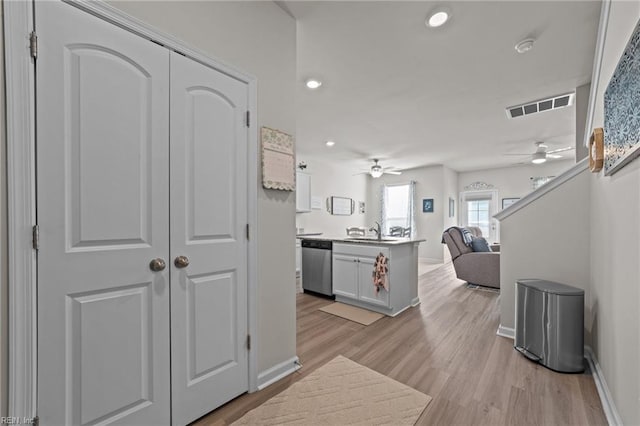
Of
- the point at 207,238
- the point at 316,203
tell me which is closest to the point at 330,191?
the point at 316,203

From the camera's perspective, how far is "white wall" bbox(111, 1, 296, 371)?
5.26 ft

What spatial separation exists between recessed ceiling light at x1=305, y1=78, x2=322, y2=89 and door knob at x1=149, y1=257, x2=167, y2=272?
244 centimetres

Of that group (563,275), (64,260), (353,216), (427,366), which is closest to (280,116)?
(64,260)

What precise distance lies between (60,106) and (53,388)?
1169 millimetres

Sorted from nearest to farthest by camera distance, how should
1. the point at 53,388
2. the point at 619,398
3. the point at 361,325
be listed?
the point at 53,388 < the point at 619,398 < the point at 361,325

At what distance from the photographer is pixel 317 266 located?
13.1ft

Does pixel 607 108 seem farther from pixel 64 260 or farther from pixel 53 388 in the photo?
pixel 53 388

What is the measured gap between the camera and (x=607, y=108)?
5.30 ft

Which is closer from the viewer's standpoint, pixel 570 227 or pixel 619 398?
pixel 619 398

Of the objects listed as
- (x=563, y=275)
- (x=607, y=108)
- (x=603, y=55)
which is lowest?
(x=563, y=275)

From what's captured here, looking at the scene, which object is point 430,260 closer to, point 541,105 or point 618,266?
point 541,105

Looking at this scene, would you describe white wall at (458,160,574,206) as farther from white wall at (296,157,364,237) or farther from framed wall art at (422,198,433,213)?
white wall at (296,157,364,237)

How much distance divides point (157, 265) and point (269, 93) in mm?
1340

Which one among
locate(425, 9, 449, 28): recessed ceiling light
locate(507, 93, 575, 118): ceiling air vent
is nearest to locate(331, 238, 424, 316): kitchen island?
locate(425, 9, 449, 28): recessed ceiling light
